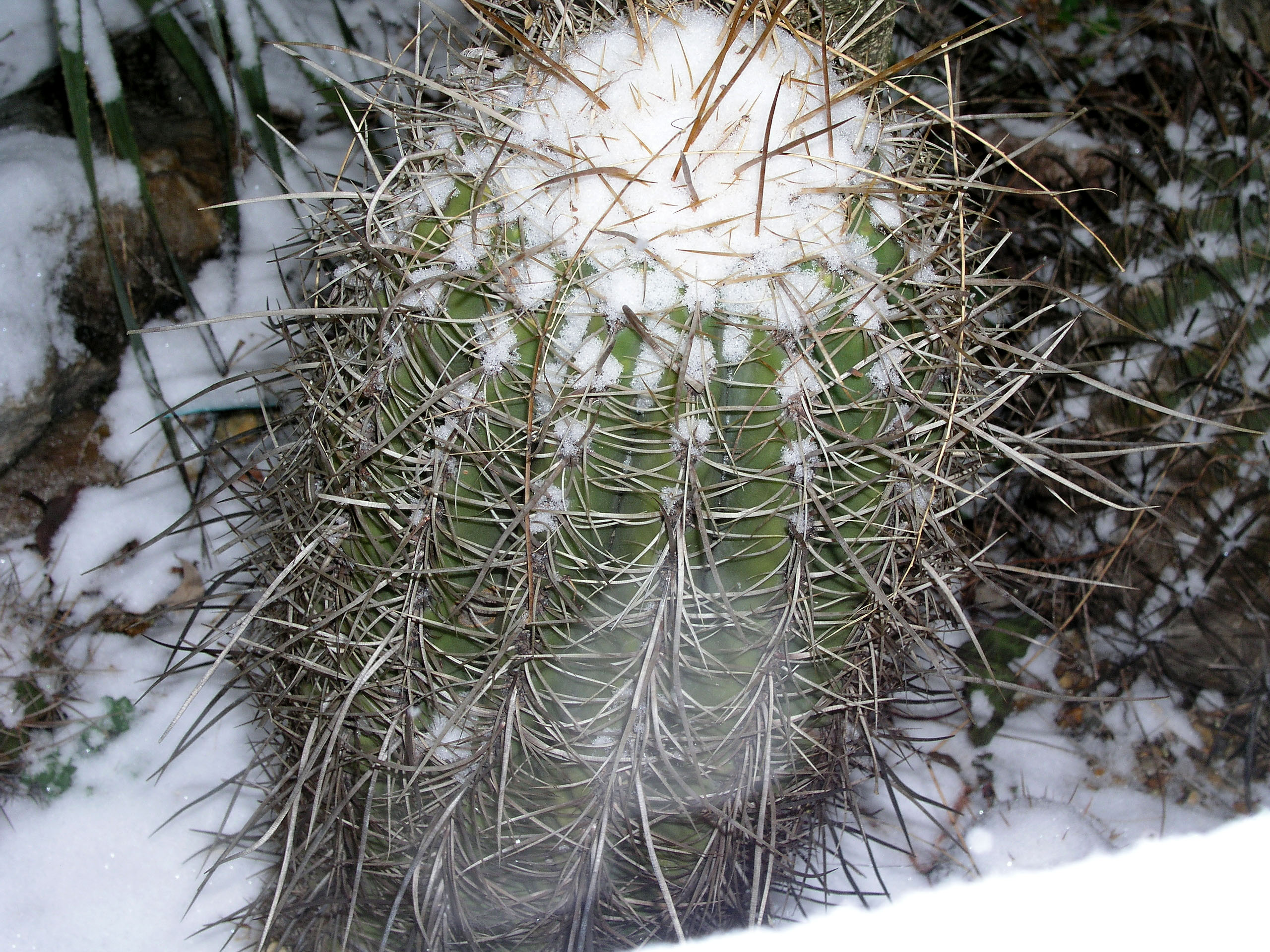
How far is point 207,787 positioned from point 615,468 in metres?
0.73

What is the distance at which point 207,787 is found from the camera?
3.38ft

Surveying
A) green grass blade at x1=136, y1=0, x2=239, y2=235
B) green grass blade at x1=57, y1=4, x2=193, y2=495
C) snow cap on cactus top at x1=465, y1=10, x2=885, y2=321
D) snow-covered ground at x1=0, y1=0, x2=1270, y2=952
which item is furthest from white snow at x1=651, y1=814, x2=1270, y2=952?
green grass blade at x1=136, y1=0, x2=239, y2=235

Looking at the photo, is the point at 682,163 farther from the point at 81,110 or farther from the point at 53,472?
the point at 53,472

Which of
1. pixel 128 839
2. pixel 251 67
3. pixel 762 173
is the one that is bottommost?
pixel 128 839

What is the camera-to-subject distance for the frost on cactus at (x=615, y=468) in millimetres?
577

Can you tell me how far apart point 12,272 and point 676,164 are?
0.94m

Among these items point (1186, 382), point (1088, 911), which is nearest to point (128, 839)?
point (1088, 911)

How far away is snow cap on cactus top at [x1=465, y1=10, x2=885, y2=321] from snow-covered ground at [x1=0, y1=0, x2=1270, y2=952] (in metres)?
0.53

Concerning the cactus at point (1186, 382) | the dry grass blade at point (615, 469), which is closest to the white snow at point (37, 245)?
the dry grass blade at point (615, 469)

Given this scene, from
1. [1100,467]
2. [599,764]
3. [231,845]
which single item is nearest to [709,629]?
[599,764]

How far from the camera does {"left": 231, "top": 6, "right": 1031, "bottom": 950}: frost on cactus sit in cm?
58

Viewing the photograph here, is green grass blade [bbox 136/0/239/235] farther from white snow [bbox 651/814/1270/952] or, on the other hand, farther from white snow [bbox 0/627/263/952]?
white snow [bbox 651/814/1270/952]

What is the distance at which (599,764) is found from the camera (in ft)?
2.10

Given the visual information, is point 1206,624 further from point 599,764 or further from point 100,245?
point 100,245
